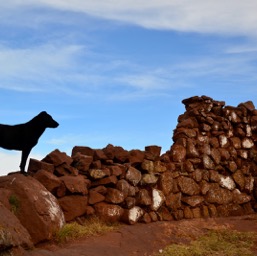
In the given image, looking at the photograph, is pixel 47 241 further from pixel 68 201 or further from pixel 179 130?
pixel 179 130

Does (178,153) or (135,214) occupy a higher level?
(178,153)

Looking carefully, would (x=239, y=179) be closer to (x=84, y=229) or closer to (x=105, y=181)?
(x=105, y=181)

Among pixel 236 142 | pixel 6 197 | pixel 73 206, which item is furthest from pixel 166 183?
pixel 6 197

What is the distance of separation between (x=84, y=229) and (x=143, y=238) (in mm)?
1223

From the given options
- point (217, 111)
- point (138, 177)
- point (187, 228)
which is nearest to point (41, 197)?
point (138, 177)

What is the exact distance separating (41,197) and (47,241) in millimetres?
780

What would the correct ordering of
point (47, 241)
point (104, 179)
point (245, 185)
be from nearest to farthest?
1. point (47, 241)
2. point (104, 179)
3. point (245, 185)

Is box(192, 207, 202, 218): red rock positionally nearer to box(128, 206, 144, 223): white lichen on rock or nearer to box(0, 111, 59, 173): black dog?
box(128, 206, 144, 223): white lichen on rock

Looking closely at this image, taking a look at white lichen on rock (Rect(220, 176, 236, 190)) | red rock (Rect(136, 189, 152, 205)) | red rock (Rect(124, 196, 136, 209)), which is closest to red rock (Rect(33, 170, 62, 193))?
red rock (Rect(124, 196, 136, 209))

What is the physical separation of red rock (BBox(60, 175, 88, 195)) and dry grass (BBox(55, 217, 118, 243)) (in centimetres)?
64

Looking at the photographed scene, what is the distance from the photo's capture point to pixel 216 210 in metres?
12.3

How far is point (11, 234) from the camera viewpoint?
634 cm

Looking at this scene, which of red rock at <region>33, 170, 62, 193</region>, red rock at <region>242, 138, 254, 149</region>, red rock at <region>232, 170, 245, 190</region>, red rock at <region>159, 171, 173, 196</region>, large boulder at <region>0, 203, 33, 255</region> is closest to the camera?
large boulder at <region>0, 203, 33, 255</region>

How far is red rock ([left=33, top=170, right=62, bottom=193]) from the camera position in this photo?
885 centimetres
